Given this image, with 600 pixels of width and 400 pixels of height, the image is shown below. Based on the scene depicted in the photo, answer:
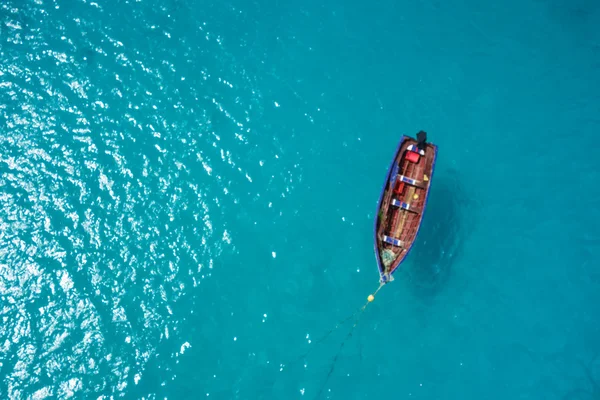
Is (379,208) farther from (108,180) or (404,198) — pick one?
(108,180)

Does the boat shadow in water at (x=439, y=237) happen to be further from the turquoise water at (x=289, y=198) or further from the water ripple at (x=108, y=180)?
the water ripple at (x=108, y=180)

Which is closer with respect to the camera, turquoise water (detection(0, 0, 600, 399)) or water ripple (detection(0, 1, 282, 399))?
water ripple (detection(0, 1, 282, 399))

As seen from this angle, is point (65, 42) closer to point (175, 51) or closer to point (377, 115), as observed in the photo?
point (175, 51)

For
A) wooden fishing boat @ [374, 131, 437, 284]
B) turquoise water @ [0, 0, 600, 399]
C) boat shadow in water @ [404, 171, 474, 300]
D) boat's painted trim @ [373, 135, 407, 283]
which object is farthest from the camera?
boat shadow in water @ [404, 171, 474, 300]

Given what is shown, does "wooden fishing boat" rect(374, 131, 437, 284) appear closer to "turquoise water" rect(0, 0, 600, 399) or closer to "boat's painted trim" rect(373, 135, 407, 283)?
"boat's painted trim" rect(373, 135, 407, 283)

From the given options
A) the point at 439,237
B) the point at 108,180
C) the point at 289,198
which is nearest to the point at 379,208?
the point at 439,237

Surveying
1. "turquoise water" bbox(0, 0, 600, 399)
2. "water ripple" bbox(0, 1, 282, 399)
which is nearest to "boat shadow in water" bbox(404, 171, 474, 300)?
"turquoise water" bbox(0, 0, 600, 399)
